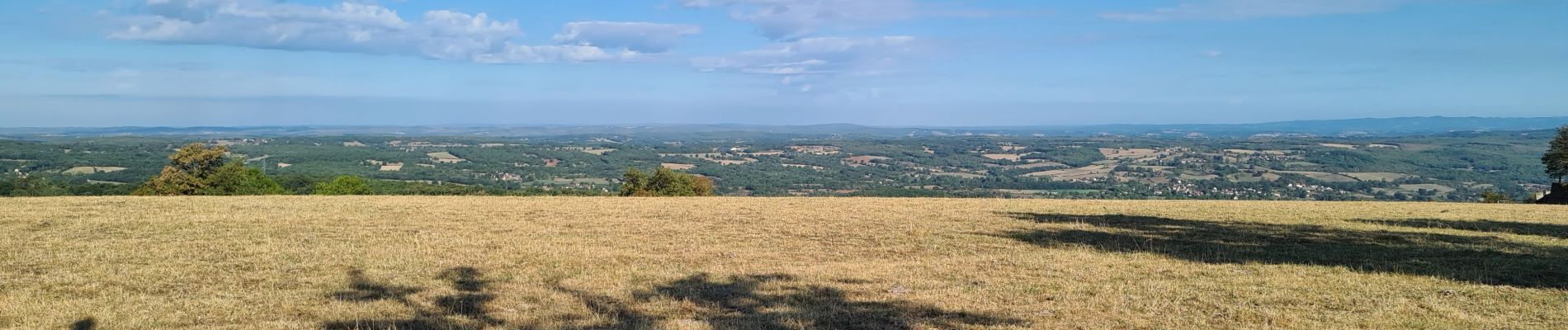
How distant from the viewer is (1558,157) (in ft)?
145

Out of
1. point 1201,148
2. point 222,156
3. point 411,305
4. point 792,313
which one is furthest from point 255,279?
point 1201,148

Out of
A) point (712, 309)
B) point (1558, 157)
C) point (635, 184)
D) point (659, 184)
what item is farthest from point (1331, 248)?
point (1558, 157)

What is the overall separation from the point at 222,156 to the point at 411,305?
134ft

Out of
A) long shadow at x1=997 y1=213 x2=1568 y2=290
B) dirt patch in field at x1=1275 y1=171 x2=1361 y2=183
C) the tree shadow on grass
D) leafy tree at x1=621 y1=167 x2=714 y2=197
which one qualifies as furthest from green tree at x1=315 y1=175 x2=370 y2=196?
dirt patch in field at x1=1275 y1=171 x2=1361 y2=183

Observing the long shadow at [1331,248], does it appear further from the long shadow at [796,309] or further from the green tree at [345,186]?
the green tree at [345,186]

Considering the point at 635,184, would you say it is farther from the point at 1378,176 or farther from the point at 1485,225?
the point at 1378,176

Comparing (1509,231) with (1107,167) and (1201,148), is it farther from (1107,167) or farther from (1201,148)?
(1201,148)

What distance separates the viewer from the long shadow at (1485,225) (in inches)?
714

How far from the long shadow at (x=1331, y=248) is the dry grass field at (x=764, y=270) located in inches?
3.4

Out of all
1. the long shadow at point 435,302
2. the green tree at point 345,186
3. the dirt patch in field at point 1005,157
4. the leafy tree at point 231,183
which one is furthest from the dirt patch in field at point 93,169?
the dirt patch in field at point 1005,157

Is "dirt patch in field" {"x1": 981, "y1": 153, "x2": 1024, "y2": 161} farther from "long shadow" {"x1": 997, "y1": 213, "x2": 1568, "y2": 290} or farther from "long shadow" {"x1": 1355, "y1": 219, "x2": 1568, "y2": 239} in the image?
"long shadow" {"x1": 997, "y1": 213, "x2": 1568, "y2": 290}

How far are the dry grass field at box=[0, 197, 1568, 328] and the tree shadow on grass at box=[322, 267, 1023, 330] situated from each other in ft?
0.14

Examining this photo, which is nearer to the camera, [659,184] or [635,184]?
[659,184]

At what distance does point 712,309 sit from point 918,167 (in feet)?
475
